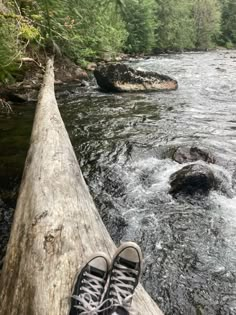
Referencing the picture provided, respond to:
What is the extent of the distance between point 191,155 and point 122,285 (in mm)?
5043

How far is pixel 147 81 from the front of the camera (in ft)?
44.2

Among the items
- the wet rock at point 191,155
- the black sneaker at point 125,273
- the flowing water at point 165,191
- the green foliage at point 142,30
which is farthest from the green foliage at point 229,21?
the black sneaker at point 125,273

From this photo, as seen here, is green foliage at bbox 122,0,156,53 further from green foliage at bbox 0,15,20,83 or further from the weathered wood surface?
the weathered wood surface

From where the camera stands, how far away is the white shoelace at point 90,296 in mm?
1473

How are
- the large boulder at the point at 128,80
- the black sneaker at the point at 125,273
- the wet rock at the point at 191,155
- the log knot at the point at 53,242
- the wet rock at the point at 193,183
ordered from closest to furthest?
the black sneaker at the point at 125,273, the log knot at the point at 53,242, the wet rock at the point at 193,183, the wet rock at the point at 191,155, the large boulder at the point at 128,80

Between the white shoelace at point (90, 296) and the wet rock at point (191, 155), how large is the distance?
485 cm

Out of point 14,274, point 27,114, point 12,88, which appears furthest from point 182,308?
point 12,88

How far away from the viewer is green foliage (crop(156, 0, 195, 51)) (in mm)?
44406

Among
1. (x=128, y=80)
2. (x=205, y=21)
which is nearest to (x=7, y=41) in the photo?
(x=128, y=80)

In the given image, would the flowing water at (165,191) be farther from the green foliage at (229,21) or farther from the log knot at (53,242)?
the green foliage at (229,21)

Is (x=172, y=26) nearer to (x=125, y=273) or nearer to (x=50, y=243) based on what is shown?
(x=50, y=243)

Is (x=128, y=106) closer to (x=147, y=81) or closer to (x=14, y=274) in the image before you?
(x=147, y=81)

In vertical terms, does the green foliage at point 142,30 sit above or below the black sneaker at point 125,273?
below

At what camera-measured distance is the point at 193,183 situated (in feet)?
17.0
